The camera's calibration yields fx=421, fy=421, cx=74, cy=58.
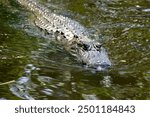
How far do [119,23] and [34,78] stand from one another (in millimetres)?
3336

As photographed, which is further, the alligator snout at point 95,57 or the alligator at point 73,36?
the alligator at point 73,36

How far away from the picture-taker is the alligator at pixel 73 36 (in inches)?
254

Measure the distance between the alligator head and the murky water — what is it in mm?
136

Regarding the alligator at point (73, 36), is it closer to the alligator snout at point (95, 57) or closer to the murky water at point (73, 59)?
the alligator snout at point (95, 57)

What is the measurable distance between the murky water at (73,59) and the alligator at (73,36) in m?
0.15

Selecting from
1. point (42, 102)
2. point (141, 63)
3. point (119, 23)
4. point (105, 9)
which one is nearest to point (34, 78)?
point (42, 102)

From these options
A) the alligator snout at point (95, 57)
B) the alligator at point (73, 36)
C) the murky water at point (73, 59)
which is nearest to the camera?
→ the murky water at point (73, 59)

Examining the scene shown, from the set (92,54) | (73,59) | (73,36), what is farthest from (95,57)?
(73,36)

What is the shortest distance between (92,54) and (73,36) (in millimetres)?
→ 1070

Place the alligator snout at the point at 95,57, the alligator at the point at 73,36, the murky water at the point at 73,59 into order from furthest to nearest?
the alligator at the point at 73,36, the alligator snout at the point at 95,57, the murky water at the point at 73,59

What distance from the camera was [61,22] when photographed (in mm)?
8477

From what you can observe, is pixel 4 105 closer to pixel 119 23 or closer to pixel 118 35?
pixel 118 35

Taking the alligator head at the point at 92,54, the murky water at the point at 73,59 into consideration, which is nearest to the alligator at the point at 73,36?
the alligator head at the point at 92,54

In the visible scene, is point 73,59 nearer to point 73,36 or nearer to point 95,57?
point 95,57
